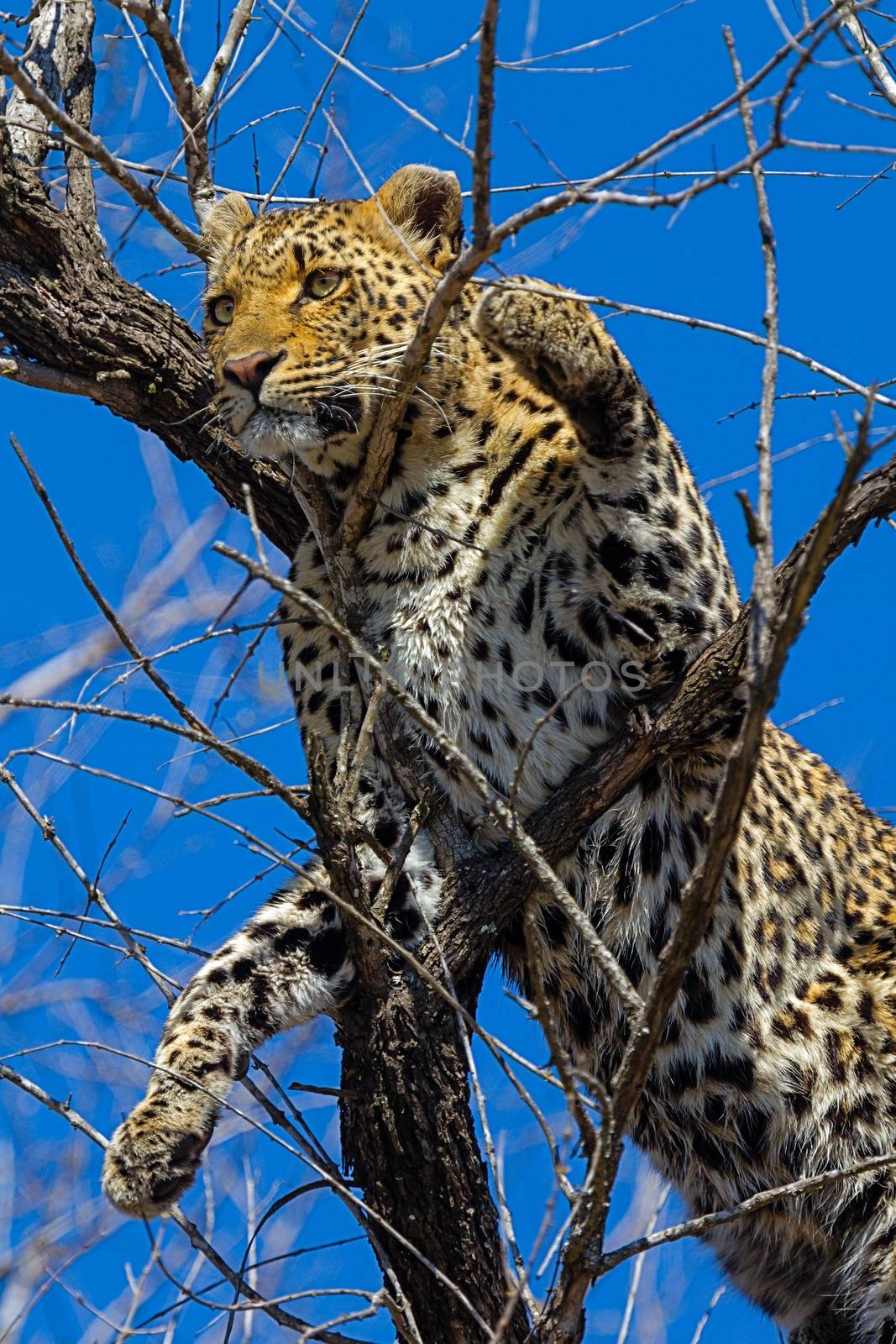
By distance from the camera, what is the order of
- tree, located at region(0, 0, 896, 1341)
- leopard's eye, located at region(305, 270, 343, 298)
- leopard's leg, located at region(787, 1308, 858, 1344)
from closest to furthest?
tree, located at region(0, 0, 896, 1341) → leopard's leg, located at region(787, 1308, 858, 1344) → leopard's eye, located at region(305, 270, 343, 298)

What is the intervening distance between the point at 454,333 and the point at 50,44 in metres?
2.35

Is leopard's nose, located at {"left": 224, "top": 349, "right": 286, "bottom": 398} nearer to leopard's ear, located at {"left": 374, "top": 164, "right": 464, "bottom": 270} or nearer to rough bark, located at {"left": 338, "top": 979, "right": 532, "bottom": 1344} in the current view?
leopard's ear, located at {"left": 374, "top": 164, "right": 464, "bottom": 270}

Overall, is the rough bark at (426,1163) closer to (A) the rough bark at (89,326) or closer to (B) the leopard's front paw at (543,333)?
(B) the leopard's front paw at (543,333)

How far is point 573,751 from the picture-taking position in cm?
521

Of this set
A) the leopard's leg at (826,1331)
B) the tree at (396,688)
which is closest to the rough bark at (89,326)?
the tree at (396,688)

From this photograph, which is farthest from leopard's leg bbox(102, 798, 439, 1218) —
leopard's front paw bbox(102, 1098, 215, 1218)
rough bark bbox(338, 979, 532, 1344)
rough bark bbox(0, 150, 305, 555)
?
rough bark bbox(0, 150, 305, 555)

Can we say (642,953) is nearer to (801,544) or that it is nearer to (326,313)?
(801,544)

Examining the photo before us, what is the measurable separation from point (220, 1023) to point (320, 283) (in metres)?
2.51

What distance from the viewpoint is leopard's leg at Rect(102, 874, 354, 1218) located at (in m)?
4.72

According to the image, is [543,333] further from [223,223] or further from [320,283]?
[223,223]

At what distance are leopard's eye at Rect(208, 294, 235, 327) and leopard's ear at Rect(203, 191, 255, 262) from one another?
24 centimetres

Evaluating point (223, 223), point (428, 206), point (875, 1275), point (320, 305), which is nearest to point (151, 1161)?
point (875, 1275)

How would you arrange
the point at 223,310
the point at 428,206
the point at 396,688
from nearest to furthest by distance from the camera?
the point at 396,688 → the point at 223,310 → the point at 428,206

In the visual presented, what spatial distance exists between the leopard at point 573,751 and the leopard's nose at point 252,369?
0.04ft
